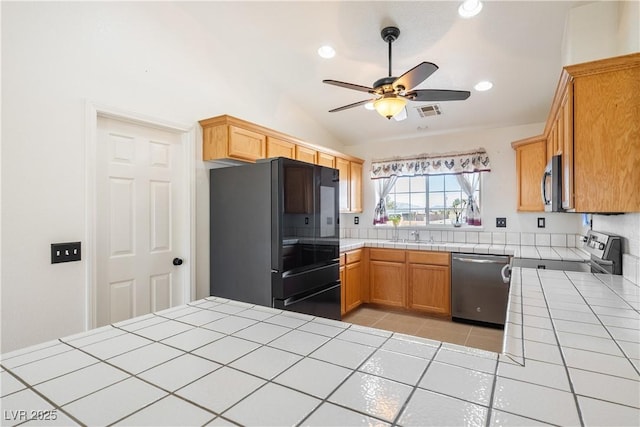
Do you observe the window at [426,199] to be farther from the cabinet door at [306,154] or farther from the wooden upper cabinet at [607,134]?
the wooden upper cabinet at [607,134]

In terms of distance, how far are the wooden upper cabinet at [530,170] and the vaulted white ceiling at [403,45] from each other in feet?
1.25

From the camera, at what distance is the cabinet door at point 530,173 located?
10.9 ft

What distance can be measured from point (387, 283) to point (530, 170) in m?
2.04

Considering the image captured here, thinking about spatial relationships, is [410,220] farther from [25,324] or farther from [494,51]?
[25,324]

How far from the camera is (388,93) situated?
2.17 metres

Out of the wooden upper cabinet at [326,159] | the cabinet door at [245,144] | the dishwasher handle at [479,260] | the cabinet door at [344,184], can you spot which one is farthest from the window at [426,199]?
the cabinet door at [245,144]

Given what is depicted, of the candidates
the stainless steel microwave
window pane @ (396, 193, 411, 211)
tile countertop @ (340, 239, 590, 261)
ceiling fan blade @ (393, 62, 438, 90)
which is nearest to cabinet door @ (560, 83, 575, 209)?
the stainless steel microwave

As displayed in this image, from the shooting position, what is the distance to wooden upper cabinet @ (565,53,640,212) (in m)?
1.45

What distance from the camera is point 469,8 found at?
2.08m

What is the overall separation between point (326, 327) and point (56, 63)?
2.25 m

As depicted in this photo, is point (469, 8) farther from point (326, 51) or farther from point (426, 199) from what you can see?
point (426, 199)

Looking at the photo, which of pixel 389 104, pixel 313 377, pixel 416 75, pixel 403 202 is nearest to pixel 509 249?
pixel 403 202

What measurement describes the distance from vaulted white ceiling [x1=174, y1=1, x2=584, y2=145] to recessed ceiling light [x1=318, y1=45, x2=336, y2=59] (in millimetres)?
44

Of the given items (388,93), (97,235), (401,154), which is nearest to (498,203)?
(401,154)
